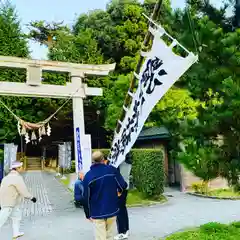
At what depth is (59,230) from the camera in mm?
7832

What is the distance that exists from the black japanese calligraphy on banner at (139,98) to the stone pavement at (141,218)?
2328 mm

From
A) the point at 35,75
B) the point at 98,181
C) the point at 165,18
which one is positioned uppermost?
the point at 35,75

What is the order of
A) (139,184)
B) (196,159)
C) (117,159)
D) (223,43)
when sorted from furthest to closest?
(139,184) < (117,159) < (196,159) < (223,43)

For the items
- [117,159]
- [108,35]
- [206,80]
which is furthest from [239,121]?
[108,35]

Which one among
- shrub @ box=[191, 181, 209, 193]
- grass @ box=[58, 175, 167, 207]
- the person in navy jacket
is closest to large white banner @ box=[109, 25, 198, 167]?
the person in navy jacket

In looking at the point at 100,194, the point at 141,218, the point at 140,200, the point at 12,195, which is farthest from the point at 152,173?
the point at 100,194

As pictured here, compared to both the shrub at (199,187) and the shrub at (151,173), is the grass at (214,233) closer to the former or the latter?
the shrub at (151,173)

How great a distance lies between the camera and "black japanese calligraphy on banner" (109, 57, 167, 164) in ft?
13.8

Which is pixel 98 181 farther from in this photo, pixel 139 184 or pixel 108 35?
pixel 108 35

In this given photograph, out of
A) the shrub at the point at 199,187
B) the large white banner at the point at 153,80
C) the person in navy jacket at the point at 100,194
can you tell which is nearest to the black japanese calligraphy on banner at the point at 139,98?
the large white banner at the point at 153,80

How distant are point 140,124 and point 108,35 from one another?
932 inches

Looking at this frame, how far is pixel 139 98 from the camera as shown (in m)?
4.73

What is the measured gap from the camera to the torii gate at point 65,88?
1027cm

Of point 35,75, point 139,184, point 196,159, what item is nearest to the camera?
point 196,159
